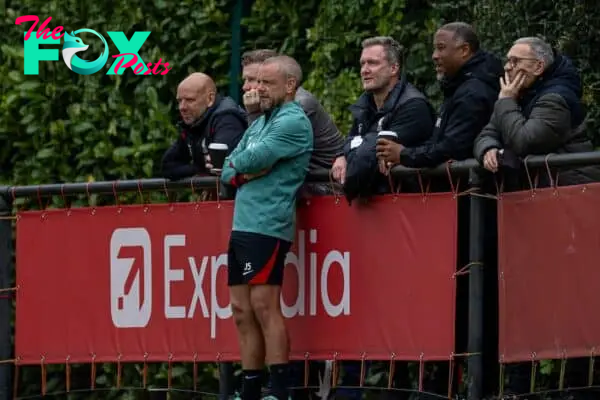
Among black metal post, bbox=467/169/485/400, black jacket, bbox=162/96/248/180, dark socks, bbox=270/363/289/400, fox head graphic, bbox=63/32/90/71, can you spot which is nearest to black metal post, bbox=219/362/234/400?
dark socks, bbox=270/363/289/400

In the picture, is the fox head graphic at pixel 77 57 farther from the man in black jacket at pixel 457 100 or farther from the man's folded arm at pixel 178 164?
the man in black jacket at pixel 457 100

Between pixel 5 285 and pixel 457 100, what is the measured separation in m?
3.49

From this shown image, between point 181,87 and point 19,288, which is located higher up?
point 181,87

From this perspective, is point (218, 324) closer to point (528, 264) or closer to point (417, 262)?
point (417, 262)

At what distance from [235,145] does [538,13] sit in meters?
2.32

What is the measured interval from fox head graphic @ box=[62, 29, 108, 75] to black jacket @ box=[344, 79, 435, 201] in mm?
5178

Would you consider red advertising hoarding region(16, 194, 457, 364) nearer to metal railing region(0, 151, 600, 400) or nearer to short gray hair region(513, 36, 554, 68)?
metal railing region(0, 151, 600, 400)

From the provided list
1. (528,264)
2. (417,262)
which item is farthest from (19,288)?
(528,264)

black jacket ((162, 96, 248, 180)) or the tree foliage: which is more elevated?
the tree foliage

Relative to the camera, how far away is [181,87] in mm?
10453

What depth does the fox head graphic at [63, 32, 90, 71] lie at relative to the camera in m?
14.3

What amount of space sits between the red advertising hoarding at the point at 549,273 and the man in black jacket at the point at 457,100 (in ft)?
1.58

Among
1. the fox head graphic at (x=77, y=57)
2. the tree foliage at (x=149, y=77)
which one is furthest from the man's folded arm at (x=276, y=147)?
the fox head graphic at (x=77, y=57)

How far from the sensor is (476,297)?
8.71 m
